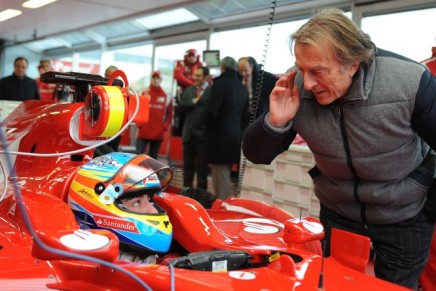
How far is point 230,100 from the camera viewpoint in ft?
13.6

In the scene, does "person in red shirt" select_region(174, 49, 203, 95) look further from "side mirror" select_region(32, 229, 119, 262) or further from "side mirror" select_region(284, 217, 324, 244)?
"side mirror" select_region(32, 229, 119, 262)

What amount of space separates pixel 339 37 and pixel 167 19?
22.6 feet

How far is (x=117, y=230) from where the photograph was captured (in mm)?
1463

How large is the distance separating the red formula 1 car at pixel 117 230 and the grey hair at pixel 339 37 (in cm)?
50

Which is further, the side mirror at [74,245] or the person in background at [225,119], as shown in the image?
the person in background at [225,119]

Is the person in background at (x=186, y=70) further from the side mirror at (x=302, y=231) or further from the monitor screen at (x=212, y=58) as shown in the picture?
the side mirror at (x=302, y=231)

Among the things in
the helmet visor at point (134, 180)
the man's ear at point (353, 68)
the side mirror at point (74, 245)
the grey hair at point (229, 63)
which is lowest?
the side mirror at point (74, 245)

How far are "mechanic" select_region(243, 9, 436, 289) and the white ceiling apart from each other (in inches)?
138

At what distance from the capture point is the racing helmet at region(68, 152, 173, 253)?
4.81ft

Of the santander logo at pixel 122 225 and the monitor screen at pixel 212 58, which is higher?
the monitor screen at pixel 212 58

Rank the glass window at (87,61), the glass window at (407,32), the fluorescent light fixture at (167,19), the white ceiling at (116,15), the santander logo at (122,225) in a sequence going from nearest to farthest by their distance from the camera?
the santander logo at (122,225)
the glass window at (407,32)
the white ceiling at (116,15)
the fluorescent light fixture at (167,19)
the glass window at (87,61)

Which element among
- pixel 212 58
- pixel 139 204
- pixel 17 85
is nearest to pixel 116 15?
pixel 212 58

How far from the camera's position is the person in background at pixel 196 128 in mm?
4574

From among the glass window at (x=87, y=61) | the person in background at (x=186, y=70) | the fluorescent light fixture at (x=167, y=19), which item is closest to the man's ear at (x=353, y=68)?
the person in background at (x=186, y=70)
